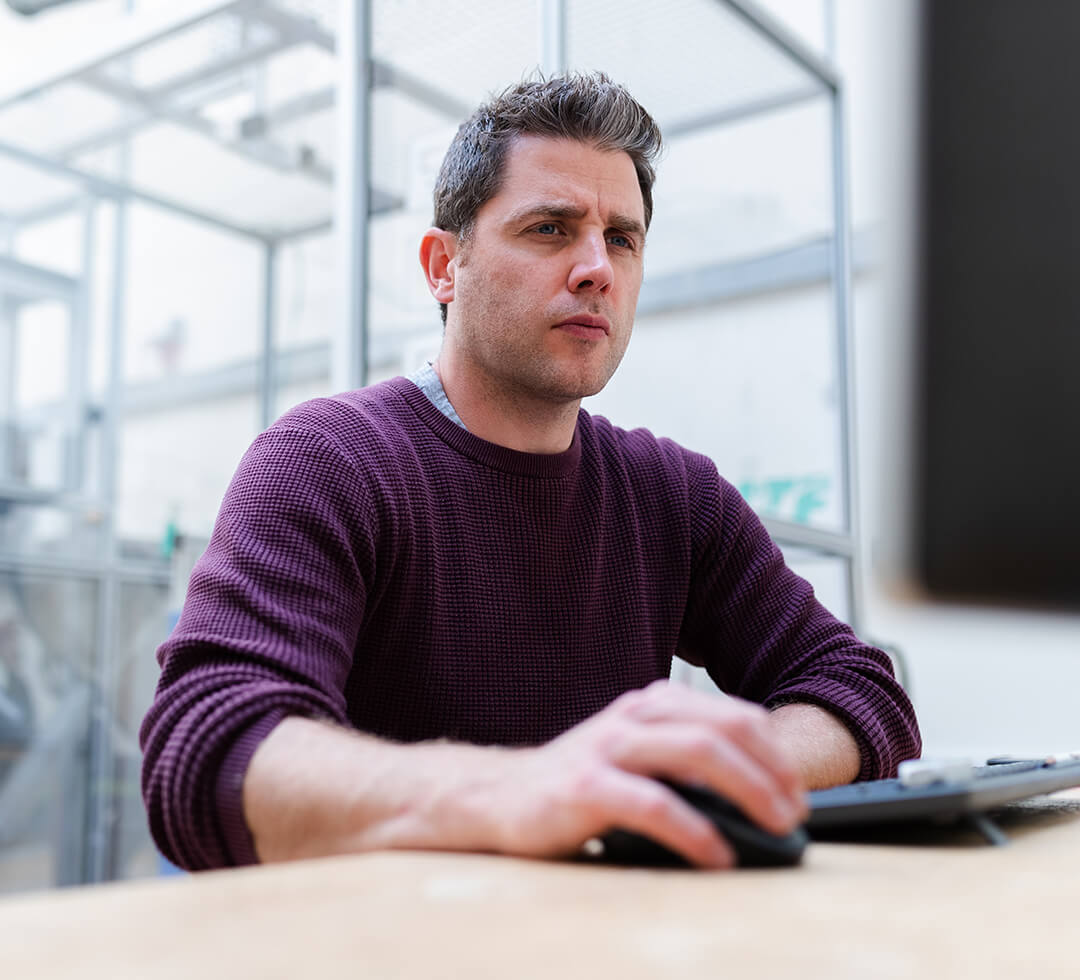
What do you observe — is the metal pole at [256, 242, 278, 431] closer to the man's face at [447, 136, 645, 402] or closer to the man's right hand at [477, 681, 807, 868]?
the man's face at [447, 136, 645, 402]

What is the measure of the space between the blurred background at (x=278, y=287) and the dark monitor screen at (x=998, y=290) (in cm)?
86

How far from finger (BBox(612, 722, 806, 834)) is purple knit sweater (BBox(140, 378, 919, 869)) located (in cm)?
27

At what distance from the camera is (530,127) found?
1.22m

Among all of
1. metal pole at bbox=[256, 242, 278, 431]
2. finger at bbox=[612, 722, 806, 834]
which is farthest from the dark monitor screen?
metal pole at bbox=[256, 242, 278, 431]

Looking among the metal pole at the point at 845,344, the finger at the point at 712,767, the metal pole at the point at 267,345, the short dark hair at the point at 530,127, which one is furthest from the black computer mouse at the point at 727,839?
the metal pole at the point at 267,345

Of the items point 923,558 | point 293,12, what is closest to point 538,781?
point 923,558

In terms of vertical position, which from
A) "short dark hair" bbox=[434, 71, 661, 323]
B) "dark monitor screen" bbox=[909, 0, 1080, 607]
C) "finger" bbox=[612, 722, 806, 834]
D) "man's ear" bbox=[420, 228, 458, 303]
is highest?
"short dark hair" bbox=[434, 71, 661, 323]

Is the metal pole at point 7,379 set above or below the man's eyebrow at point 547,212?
above

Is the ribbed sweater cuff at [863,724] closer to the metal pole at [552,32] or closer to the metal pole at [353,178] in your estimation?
the metal pole at [353,178]

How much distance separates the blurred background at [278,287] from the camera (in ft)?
6.02

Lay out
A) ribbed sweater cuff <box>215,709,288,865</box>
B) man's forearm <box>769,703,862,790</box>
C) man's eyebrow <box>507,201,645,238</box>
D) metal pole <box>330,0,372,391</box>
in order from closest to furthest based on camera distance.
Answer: ribbed sweater cuff <box>215,709,288,865</box>, man's forearm <box>769,703,862,790</box>, man's eyebrow <box>507,201,645,238</box>, metal pole <box>330,0,372,391</box>

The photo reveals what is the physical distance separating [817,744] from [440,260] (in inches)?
27.7

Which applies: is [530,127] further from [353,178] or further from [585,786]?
[585,786]

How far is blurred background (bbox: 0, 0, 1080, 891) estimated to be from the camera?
1835 millimetres
